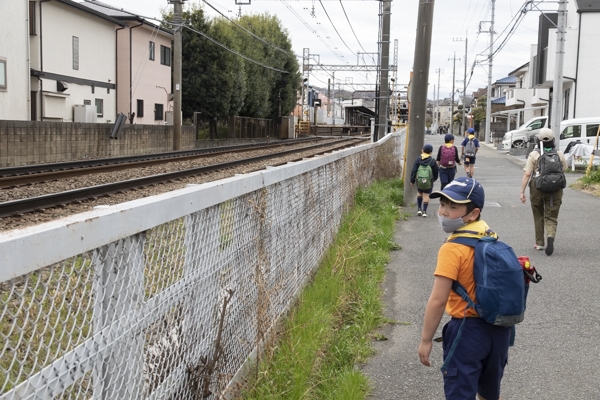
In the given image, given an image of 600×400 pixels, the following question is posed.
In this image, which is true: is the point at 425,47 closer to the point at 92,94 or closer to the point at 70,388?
the point at 70,388

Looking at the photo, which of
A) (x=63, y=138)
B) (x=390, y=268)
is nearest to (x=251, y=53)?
(x=63, y=138)

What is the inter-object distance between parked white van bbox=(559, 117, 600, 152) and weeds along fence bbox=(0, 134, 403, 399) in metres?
25.8

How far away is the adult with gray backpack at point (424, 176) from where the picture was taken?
12672 millimetres

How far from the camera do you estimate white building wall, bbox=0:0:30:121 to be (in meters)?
24.1

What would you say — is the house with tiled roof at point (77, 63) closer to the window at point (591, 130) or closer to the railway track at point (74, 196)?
the railway track at point (74, 196)

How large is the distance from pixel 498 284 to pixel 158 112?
3927 cm

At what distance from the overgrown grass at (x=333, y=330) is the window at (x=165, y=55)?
3335 centimetres

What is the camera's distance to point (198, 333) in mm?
3412

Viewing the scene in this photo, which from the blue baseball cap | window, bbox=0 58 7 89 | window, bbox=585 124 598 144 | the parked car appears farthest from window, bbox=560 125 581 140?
the blue baseball cap

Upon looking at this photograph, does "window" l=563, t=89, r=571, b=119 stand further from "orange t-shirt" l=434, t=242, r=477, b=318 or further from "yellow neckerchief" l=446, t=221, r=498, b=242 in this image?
"orange t-shirt" l=434, t=242, r=477, b=318

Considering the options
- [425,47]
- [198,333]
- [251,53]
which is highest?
[251,53]

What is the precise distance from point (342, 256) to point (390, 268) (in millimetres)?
994

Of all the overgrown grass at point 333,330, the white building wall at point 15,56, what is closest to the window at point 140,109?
the white building wall at point 15,56

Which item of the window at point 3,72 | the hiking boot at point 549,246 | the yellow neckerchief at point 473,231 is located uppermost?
the window at point 3,72
